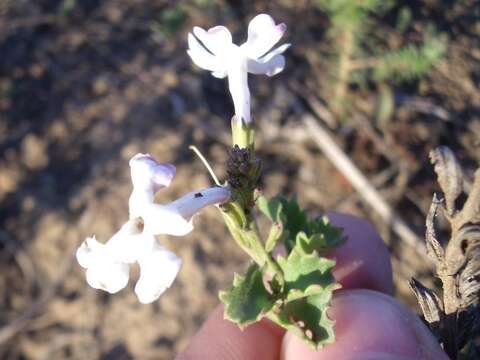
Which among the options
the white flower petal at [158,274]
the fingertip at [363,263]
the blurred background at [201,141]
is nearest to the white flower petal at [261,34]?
the white flower petal at [158,274]

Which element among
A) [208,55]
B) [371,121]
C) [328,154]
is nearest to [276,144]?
[328,154]

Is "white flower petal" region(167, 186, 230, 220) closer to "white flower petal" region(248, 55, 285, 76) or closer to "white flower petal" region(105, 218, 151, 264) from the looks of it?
"white flower petal" region(105, 218, 151, 264)

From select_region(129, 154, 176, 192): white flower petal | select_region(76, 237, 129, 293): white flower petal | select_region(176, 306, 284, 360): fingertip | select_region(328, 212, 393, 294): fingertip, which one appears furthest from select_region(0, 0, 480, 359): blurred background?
select_region(76, 237, 129, 293): white flower petal

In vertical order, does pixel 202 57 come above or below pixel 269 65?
above

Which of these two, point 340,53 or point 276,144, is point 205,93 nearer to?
point 276,144

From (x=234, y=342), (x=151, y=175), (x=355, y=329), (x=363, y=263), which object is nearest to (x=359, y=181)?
(x=363, y=263)

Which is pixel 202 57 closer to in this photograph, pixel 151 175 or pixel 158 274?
pixel 151 175
